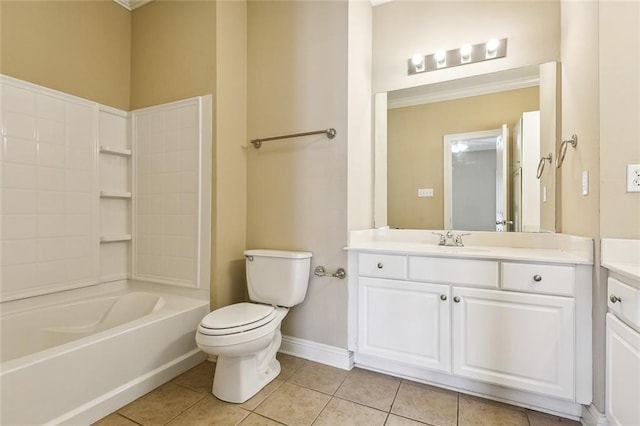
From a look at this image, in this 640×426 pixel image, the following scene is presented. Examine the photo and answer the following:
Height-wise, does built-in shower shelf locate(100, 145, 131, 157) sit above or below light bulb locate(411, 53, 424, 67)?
below

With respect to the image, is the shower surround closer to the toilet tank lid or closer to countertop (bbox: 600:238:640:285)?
the toilet tank lid

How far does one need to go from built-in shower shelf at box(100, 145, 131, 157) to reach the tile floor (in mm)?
1740

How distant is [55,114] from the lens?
1.99 metres

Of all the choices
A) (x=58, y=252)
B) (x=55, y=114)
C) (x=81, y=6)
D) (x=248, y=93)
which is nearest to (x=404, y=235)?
(x=248, y=93)

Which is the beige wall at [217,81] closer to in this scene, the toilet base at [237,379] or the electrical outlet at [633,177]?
the toilet base at [237,379]

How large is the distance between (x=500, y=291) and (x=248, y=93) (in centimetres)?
213

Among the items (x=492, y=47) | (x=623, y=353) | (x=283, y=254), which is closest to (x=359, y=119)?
(x=492, y=47)

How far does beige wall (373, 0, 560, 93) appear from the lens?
184 centimetres

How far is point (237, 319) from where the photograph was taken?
1.58 meters

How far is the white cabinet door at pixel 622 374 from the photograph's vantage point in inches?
40.3

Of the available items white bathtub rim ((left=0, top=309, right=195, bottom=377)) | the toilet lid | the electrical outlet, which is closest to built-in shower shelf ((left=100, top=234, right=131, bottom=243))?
white bathtub rim ((left=0, top=309, right=195, bottom=377))

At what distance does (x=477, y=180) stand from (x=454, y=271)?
78 cm

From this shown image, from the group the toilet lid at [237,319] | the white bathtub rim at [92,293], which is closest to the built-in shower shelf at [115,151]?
the white bathtub rim at [92,293]

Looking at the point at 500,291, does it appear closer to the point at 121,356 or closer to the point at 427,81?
the point at 427,81
